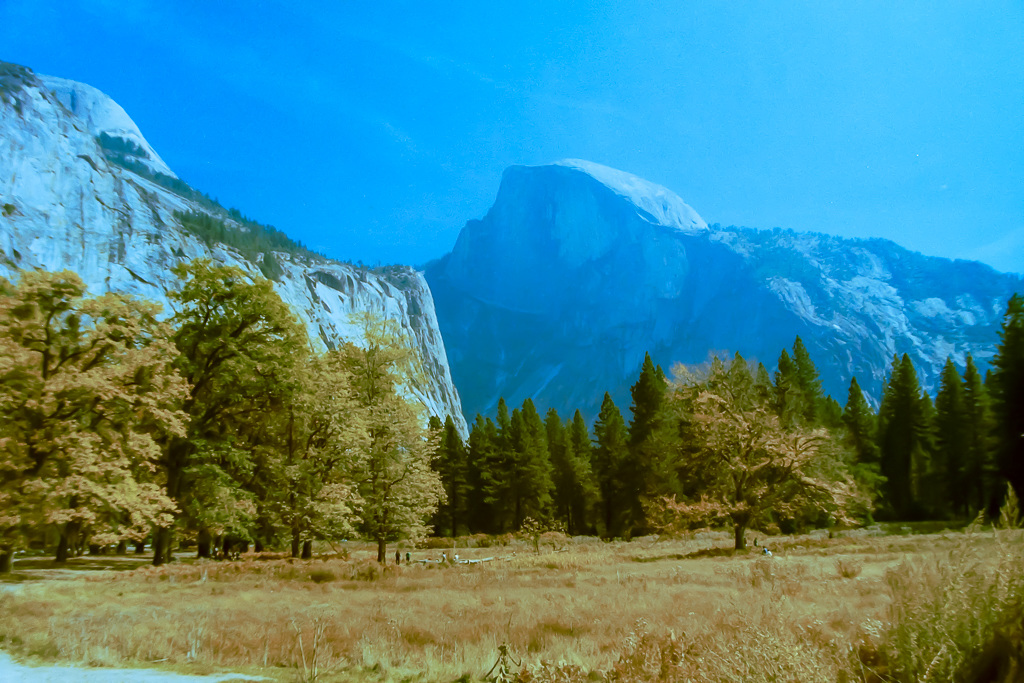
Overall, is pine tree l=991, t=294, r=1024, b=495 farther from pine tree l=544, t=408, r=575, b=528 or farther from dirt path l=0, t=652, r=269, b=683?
dirt path l=0, t=652, r=269, b=683

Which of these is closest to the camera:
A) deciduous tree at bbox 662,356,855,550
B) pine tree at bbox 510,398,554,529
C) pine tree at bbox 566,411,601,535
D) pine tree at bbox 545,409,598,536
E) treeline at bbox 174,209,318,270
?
deciduous tree at bbox 662,356,855,550

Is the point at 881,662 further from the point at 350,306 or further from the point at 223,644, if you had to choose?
the point at 350,306

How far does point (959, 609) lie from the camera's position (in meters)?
5.14

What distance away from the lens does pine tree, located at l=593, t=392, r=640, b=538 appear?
176ft

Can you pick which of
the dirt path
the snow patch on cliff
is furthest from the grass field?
the snow patch on cliff

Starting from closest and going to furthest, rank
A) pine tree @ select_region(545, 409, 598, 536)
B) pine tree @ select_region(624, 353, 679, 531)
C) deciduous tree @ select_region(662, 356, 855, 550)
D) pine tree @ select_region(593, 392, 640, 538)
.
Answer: deciduous tree @ select_region(662, 356, 855, 550) → pine tree @ select_region(624, 353, 679, 531) → pine tree @ select_region(593, 392, 640, 538) → pine tree @ select_region(545, 409, 598, 536)

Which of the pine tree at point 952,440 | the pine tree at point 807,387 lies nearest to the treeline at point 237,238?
the pine tree at point 807,387

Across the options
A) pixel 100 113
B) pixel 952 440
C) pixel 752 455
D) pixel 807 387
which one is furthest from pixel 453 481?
pixel 100 113

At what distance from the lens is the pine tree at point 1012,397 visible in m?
35.2

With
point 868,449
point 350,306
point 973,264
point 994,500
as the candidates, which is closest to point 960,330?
point 973,264

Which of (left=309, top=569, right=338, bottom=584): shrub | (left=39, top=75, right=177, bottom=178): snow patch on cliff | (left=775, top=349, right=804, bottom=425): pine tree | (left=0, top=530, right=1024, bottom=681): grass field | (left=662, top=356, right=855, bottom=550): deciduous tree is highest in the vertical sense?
(left=39, top=75, right=177, bottom=178): snow patch on cliff

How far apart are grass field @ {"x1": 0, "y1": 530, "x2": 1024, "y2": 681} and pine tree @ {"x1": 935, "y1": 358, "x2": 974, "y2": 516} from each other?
123 feet

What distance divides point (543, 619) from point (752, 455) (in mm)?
22755

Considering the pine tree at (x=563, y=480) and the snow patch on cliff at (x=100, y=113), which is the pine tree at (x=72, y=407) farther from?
the snow patch on cliff at (x=100, y=113)
